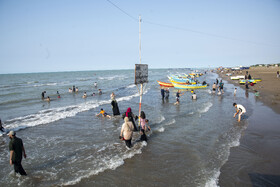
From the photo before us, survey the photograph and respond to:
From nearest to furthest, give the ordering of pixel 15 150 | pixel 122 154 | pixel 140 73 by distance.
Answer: pixel 15 150 < pixel 122 154 < pixel 140 73

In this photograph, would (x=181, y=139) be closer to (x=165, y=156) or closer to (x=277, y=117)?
(x=165, y=156)

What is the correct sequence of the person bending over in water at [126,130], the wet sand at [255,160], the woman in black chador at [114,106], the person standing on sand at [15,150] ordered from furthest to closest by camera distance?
1. the woman in black chador at [114,106]
2. the person bending over in water at [126,130]
3. the person standing on sand at [15,150]
4. the wet sand at [255,160]

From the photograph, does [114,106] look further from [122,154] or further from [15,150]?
[15,150]

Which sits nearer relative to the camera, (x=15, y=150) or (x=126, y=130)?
(x=15, y=150)

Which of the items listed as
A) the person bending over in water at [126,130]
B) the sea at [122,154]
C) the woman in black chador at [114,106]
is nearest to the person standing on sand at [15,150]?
the sea at [122,154]

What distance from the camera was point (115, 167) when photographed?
5.99m

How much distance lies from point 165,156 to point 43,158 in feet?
16.7

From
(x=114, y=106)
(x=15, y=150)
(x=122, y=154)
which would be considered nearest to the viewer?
(x=15, y=150)

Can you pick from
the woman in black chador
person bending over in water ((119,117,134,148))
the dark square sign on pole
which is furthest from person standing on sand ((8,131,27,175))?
the woman in black chador

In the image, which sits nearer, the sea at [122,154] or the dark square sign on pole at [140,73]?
the sea at [122,154]

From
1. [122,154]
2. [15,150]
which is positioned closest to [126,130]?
[122,154]

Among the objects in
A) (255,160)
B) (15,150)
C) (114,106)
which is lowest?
(255,160)

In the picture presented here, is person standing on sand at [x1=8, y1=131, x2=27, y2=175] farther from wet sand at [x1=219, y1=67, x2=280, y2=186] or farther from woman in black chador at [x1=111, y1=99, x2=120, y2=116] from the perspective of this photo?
woman in black chador at [x1=111, y1=99, x2=120, y2=116]

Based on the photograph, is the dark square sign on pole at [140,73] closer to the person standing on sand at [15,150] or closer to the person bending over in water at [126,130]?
the person bending over in water at [126,130]
